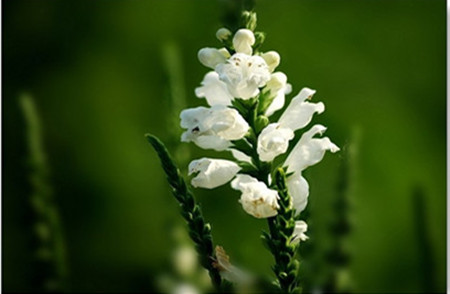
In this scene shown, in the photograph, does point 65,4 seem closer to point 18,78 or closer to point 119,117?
point 18,78

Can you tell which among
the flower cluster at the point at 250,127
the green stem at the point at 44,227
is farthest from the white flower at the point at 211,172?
the green stem at the point at 44,227

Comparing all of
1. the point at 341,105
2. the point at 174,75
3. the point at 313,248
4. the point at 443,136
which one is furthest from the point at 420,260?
the point at 443,136

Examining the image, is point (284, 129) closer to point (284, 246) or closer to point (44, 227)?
point (284, 246)

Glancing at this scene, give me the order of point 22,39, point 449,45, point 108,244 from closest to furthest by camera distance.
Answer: point 449,45
point 108,244
point 22,39

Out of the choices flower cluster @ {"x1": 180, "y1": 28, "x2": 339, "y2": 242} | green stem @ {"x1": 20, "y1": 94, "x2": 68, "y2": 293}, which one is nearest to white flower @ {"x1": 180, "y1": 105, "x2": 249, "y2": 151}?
flower cluster @ {"x1": 180, "y1": 28, "x2": 339, "y2": 242}

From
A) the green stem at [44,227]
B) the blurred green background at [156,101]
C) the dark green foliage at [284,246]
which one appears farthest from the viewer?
the blurred green background at [156,101]

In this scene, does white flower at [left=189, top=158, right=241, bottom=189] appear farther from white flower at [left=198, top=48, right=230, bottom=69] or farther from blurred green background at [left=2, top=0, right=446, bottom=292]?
blurred green background at [left=2, top=0, right=446, bottom=292]

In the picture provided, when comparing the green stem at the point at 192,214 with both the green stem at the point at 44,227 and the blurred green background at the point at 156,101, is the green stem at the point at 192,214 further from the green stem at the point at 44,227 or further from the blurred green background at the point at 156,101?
the blurred green background at the point at 156,101
